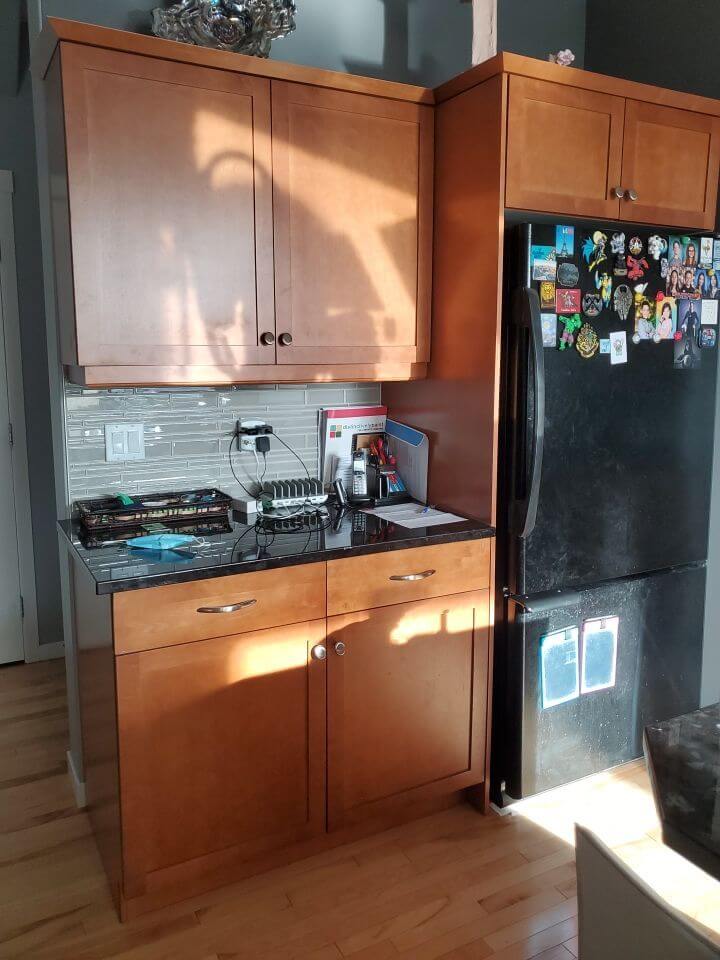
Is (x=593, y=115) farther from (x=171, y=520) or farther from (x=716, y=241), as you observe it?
(x=171, y=520)

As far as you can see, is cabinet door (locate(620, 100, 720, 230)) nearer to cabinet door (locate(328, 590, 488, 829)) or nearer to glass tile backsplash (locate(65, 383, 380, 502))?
glass tile backsplash (locate(65, 383, 380, 502))

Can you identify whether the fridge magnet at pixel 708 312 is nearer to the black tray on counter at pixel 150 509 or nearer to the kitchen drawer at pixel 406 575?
the kitchen drawer at pixel 406 575

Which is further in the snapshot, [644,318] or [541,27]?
[541,27]

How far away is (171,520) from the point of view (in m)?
2.36

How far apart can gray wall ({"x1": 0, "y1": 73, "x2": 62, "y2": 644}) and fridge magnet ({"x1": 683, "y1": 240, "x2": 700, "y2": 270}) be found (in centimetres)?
263

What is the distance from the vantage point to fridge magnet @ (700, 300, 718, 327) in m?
2.55

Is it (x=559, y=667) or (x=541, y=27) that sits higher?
(x=541, y=27)

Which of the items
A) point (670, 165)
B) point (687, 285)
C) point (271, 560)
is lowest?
point (271, 560)

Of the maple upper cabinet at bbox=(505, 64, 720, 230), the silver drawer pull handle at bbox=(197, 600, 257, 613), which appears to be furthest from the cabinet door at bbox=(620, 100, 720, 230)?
the silver drawer pull handle at bbox=(197, 600, 257, 613)

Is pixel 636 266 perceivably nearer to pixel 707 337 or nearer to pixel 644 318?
pixel 644 318

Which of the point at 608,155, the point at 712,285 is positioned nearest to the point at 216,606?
the point at 608,155

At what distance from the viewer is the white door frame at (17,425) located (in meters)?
3.46

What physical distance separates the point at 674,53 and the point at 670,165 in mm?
689

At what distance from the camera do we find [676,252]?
2.48m
